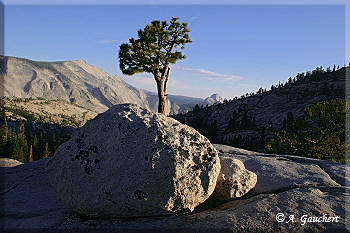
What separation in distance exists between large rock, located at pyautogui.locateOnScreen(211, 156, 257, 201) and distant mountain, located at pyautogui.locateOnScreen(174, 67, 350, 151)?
93.9 m

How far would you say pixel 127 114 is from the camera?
25.0 feet

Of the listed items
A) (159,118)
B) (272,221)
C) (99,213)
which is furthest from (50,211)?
(272,221)

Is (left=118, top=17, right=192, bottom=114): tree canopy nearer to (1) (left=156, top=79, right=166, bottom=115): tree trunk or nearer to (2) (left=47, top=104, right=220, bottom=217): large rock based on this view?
(1) (left=156, top=79, right=166, bottom=115): tree trunk

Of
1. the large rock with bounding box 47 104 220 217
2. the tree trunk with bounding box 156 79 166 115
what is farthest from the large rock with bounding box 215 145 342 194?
the tree trunk with bounding box 156 79 166 115

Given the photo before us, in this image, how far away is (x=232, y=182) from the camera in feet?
27.5

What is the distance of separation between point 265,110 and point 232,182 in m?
165

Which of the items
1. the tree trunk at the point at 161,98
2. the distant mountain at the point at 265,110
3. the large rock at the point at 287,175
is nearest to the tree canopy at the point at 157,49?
the tree trunk at the point at 161,98

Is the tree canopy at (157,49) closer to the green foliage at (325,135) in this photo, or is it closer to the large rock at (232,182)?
the large rock at (232,182)

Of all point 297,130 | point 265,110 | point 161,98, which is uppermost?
point 265,110

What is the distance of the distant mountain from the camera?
4783 inches

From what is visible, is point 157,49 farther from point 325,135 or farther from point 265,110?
point 265,110

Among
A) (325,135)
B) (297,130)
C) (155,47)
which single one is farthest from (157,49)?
(297,130)

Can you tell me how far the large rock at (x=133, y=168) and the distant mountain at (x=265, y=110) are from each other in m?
96.7

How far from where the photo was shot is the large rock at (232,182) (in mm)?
8328
